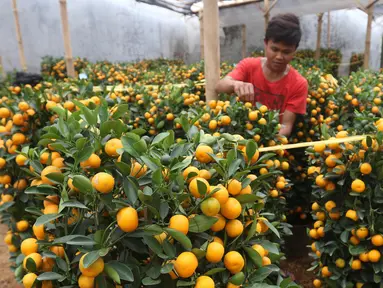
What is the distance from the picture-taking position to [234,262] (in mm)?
835

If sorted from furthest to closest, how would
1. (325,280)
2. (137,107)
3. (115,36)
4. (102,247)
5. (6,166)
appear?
(115,36) → (137,107) → (325,280) → (6,166) → (102,247)

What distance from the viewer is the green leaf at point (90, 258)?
0.70 metres

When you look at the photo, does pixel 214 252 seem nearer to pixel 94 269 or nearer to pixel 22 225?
pixel 94 269

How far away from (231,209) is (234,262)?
5.2 inches

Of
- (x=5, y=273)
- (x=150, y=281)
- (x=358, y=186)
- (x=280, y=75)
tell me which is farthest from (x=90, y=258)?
(x=5, y=273)

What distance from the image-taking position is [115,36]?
12.1 meters

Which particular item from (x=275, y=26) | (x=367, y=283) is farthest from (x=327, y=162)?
(x=275, y=26)

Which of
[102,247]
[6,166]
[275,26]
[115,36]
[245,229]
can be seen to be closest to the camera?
[102,247]

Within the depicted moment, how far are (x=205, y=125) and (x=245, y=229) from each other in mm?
1128

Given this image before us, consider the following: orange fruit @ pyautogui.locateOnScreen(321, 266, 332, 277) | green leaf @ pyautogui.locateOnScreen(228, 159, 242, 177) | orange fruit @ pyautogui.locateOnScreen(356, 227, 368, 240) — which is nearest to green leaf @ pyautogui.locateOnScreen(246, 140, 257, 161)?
green leaf @ pyautogui.locateOnScreen(228, 159, 242, 177)

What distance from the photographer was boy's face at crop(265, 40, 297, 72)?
2.38m

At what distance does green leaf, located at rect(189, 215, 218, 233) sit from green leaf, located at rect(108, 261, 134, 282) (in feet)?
0.57

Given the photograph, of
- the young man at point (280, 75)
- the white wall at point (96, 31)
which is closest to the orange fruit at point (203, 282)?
the young man at point (280, 75)

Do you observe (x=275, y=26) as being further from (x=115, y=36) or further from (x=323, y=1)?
(x=115, y=36)
